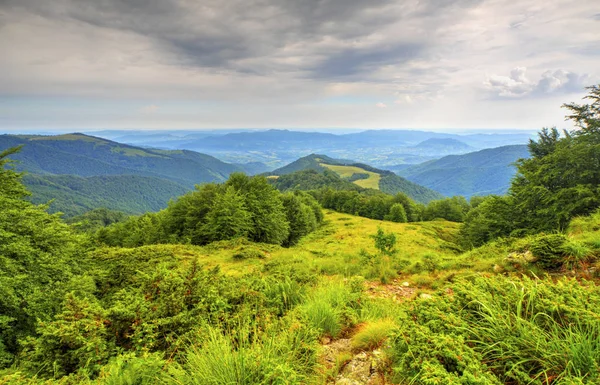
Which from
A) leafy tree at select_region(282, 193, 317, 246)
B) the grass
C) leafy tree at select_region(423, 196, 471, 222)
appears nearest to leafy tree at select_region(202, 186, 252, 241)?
leafy tree at select_region(282, 193, 317, 246)

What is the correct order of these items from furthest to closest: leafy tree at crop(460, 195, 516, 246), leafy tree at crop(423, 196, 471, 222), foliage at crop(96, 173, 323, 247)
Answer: leafy tree at crop(423, 196, 471, 222) < foliage at crop(96, 173, 323, 247) < leafy tree at crop(460, 195, 516, 246)

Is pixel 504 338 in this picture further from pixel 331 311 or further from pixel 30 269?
pixel 30 269

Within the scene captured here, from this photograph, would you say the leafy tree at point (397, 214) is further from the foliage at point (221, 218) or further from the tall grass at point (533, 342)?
the tall grass at point (533, 342)

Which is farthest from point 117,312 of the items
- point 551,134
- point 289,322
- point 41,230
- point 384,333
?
point 551,134

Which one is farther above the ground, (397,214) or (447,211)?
(397,214)

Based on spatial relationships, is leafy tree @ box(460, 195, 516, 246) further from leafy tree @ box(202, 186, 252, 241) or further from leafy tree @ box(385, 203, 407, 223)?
leafy tree @ box(385, 203, 407, 223)

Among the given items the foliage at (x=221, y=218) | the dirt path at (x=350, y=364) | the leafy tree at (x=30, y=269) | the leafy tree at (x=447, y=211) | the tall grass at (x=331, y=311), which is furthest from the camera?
the leafy tree at (x=447, y=211)

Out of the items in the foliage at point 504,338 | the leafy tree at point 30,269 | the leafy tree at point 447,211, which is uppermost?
the foliage at point 504,338

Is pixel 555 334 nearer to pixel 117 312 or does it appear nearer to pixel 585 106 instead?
pixel 117 312

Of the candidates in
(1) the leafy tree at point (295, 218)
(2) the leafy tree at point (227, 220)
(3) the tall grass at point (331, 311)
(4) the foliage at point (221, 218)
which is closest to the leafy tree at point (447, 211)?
(1) the leafy tree at point (295, 218)

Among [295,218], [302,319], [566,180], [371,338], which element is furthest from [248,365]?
[295,218]

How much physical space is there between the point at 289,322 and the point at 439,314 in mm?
2369

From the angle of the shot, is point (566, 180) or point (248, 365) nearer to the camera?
point (248, 365)

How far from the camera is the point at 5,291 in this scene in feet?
23.7
